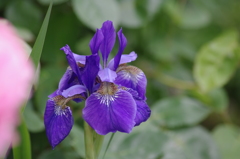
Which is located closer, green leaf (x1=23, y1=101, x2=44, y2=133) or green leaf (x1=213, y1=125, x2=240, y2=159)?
green leaf (x1=23, y1=101, x2=44, y2=133)

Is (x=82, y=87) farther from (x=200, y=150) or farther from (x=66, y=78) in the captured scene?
(x=200, y=150)

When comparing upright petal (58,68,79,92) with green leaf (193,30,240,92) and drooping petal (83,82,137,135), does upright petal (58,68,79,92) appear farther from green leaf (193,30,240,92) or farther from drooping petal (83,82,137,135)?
green leaf (193,30,240,92)

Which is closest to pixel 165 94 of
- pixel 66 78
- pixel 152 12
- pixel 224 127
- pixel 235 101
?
pixel 224 127

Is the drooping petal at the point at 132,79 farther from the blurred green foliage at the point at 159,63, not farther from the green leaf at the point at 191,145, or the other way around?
the green leaf at the point at 191,145

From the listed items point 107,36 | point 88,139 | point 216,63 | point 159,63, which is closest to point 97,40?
point 107,36

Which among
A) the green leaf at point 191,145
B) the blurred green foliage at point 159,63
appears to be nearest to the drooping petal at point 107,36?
the blurred green foliage at point 159,63

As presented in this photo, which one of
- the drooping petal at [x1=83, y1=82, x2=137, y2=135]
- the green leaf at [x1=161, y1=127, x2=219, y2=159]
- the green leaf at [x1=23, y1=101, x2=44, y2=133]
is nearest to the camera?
the drooping petal at [x1=83, y1=82, x2=137, y2=135]

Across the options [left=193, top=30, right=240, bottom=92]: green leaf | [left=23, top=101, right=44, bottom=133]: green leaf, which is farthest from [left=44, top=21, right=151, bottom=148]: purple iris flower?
[left=193, top=30, right=240, bottom=92]: green leaf

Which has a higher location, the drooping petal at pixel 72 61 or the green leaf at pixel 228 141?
the drooping petal at pixel 72 61

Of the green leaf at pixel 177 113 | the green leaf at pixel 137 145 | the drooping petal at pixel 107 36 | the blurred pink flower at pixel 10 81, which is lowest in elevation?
the green leaf at pixel 177 113
